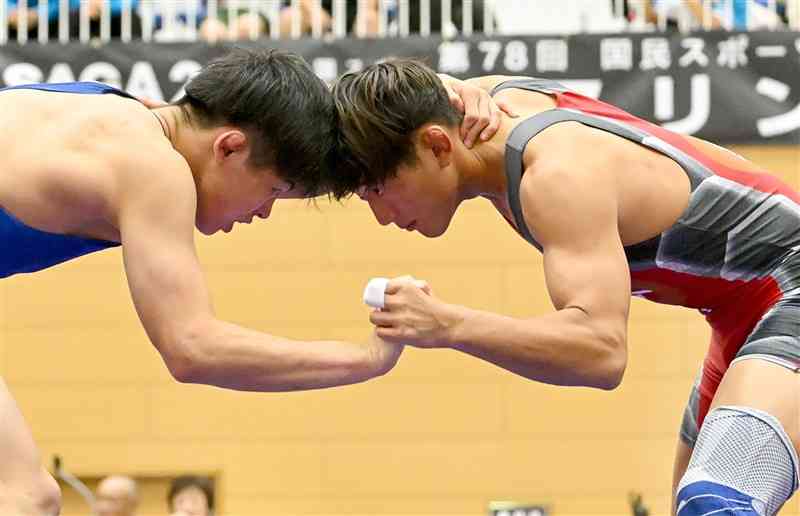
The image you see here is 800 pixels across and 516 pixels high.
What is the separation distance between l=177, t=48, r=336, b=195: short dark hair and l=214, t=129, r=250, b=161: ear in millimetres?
21

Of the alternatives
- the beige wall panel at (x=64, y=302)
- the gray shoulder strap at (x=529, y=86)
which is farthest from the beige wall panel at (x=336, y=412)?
the gray shoulder strap at (x=529, y=86)

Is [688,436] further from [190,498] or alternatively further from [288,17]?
[288,17]

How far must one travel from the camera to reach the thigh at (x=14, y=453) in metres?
2.80

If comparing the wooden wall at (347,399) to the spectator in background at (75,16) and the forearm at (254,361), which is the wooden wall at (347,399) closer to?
the spectator in background at (75,16)

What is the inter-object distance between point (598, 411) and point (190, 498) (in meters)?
1.84

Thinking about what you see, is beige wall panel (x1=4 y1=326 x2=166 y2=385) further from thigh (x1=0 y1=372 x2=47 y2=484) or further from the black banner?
thigh (x1=0 y1=372 x2=47 y2=484)

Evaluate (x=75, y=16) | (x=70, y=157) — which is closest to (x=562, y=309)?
(x=70, y=157)

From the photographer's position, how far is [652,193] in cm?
309

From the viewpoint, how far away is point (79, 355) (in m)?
6.75

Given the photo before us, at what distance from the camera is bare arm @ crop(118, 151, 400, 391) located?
2795mm

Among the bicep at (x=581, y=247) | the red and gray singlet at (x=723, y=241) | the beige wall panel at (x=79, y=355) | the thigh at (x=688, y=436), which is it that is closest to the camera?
the bicep at (x=581, y=247)

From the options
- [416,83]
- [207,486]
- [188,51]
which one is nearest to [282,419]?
[207,486]

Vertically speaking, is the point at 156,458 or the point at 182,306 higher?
the point at 182,306

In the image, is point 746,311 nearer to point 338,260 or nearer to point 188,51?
point 338,260
